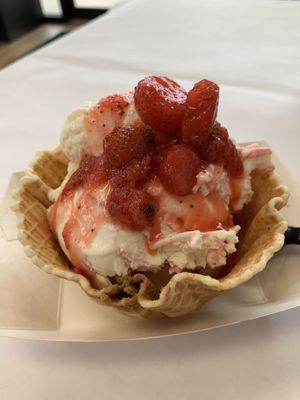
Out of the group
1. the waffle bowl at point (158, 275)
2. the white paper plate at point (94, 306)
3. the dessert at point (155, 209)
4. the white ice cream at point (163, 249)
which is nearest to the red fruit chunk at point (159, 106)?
the dessert at point (155, 209)

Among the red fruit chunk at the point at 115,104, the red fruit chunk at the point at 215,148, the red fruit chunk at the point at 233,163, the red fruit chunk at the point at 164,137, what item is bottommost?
the red fruit chunk at the point at 233,163

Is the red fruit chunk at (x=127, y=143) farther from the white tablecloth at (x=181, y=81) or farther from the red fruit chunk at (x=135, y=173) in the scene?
the white tablecloth at (x=181, y=81)

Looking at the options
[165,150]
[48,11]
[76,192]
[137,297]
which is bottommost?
[48,11]

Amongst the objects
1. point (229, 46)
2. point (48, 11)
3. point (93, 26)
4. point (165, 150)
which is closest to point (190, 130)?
point (165, 150)

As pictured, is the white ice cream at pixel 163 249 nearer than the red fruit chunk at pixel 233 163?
Yes

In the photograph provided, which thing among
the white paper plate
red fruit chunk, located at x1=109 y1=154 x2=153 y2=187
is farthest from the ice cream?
the white paper plate

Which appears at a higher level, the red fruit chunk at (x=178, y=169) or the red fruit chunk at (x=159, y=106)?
the red fruit chunk at (x=159, y=106)

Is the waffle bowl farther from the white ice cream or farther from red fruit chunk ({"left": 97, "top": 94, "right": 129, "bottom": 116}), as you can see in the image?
red fruit chunk ({"left": 97, "top": 94, "right": 129, "bottom": 116})

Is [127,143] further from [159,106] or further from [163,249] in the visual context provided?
[163,249]

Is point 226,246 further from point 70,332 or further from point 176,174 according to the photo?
point 70,332
